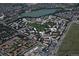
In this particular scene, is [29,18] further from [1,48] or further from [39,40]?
[1,48]

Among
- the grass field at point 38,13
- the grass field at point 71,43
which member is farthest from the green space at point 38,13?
the grass field at point 71,43

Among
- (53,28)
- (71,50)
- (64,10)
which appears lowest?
(71,50)

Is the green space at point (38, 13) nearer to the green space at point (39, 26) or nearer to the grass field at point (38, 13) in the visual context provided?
the grass field at point (38, 13)

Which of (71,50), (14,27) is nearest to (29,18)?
(14,27)

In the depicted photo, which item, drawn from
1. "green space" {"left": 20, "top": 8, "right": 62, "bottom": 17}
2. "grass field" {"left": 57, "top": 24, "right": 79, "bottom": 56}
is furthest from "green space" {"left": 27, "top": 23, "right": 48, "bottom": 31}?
"grass field" {"left": 57, "top": 24, "right": 79, "bottom": 56}

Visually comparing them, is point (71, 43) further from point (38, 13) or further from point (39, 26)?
point (38, 13)

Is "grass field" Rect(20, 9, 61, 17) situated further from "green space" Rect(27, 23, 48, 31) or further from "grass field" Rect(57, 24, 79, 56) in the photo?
"grass field" Rect(57, 24, 79, 56)

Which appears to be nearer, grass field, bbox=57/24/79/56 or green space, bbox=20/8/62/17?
grass field, bbox=57/24/79/56

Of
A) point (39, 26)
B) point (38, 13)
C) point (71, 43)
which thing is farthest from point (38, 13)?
point (71, 43)

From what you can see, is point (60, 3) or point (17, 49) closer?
point (17, 49)
